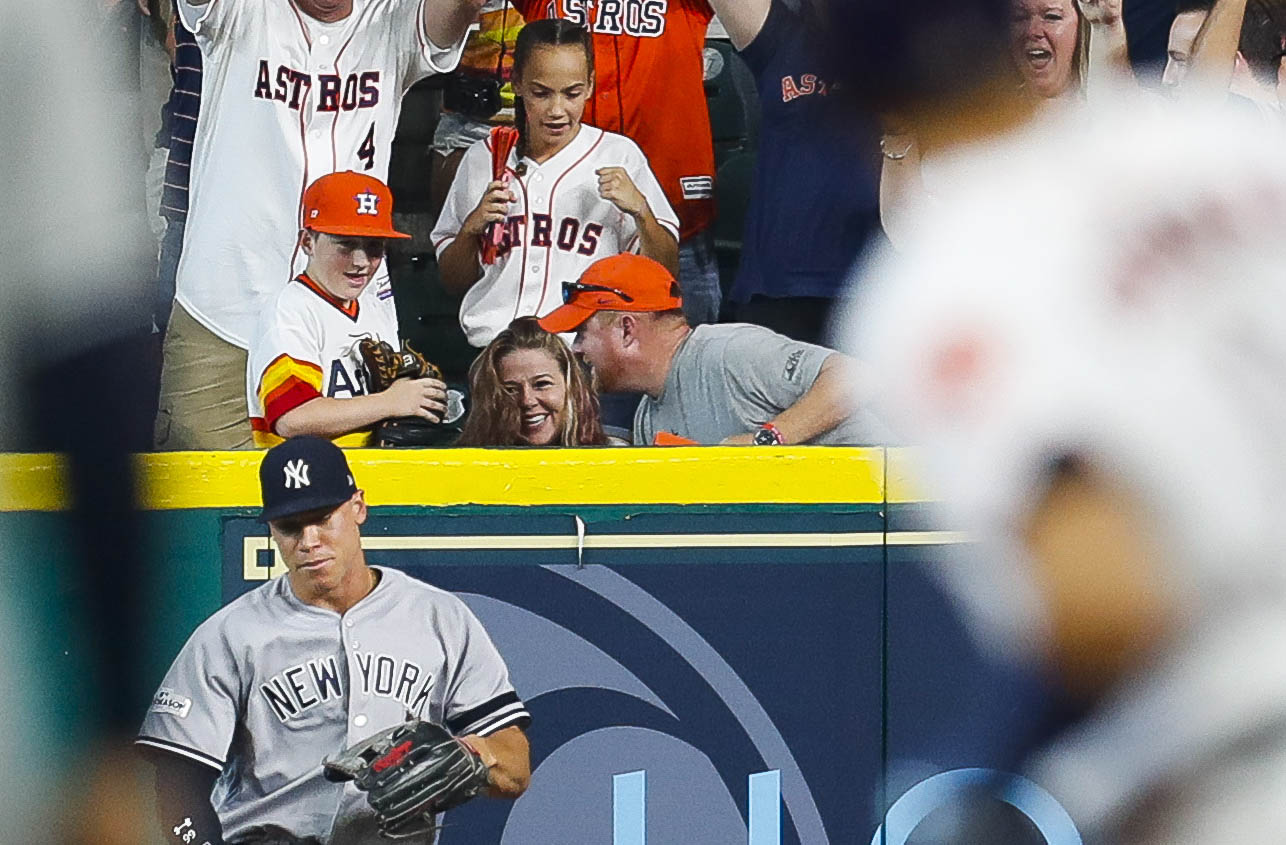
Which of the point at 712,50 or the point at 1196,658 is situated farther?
the point at 712,50

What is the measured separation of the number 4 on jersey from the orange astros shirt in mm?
376

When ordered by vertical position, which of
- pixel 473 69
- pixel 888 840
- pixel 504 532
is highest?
pixel 473 69

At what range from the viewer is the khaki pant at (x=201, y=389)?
9.97ft

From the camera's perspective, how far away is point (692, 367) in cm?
311

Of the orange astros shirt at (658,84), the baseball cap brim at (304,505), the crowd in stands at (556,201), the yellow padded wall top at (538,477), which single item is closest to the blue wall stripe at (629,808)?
the yellow padded wall top at (538,477)

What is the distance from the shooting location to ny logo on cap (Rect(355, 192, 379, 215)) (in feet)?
10.1

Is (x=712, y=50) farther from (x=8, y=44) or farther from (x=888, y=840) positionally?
(x=888, y=840)

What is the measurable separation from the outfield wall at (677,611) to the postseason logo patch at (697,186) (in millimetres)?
520

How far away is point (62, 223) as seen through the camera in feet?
9.76

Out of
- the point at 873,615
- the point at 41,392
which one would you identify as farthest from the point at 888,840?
the point at 41,392

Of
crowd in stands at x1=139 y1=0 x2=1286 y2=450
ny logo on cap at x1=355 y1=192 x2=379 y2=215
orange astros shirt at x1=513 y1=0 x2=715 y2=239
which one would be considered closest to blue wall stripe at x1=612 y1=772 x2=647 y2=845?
crowd in stands at x1=139 y1=0 x2=1286 y2=450

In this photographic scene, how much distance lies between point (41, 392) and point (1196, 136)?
2.14 meters

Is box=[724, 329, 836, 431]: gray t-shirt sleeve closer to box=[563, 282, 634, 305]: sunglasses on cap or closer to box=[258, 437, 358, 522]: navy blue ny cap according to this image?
box=[563, 282, 634, 305]: sunglasses on cap

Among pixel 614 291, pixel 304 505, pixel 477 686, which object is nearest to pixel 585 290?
pixel 614 291
